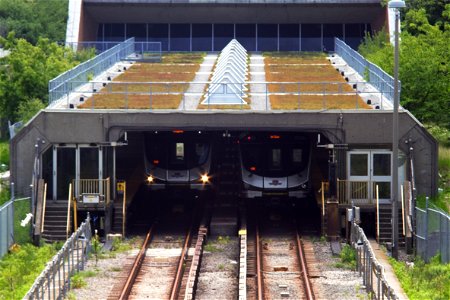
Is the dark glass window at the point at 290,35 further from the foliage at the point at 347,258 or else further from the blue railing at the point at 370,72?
the foliage at the point at 347,258

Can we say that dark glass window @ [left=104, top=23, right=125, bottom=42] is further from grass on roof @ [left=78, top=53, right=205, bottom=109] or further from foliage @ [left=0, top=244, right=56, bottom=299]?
foliage @ [left=0, top=244, right=56, bottom=299]

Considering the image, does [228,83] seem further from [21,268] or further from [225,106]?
[21,268]

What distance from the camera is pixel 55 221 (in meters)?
35.1

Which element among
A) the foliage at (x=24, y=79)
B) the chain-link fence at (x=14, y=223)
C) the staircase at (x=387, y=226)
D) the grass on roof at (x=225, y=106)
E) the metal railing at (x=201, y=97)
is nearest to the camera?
the chain-link fence at (x=14, y=223)

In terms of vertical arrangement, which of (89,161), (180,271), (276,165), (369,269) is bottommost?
(180,271)

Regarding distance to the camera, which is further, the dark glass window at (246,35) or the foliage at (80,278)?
the dark glass window at (246,35)

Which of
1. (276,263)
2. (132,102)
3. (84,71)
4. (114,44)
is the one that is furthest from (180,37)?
(276,263)

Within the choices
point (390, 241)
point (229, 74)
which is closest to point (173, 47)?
point (229, 74)

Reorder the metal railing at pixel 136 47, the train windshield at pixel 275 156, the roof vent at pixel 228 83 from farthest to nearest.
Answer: the metal railing at pixel 136 47 < the train windshield at pixel 275 156 < the roof vent at pixel 228 83

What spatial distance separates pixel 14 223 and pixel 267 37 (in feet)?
122

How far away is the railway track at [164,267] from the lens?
28.1 meters

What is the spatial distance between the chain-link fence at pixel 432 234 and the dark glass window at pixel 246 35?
35.9 meters

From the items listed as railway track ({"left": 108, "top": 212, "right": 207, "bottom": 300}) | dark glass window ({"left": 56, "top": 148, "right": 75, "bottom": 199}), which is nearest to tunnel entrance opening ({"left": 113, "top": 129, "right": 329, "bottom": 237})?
railway track ({"left": 108, "top": 212, "right": 207, "bottom": 300})

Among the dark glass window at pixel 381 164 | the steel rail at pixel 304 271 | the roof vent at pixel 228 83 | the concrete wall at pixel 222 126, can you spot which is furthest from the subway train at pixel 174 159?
the dark glass window at pixel 381 164
